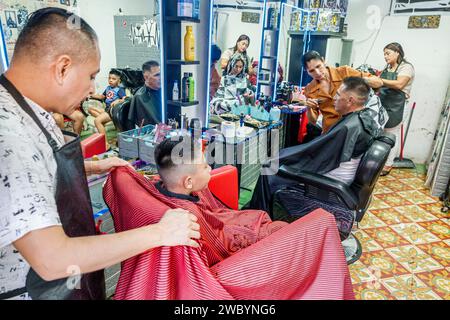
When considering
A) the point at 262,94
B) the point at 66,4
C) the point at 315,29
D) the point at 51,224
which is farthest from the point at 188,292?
the point at 315,29

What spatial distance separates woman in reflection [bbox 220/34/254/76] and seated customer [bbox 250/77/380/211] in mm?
1156

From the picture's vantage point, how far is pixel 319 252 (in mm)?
1120

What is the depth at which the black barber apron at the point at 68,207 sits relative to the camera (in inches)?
32.2

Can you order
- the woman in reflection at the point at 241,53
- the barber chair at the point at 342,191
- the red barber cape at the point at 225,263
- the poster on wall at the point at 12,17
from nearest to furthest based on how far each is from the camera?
the red barber cape at the point at 225,263 → the poster on wall at the point at 12,17 → the barber chair at the point at 342,191 → the woman in reflection at the point at 241,53

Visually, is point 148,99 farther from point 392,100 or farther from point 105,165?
point 392,100

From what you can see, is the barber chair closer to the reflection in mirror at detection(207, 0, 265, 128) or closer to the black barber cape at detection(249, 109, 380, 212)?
the black barber cape at detection(249, 109, 380, 212)

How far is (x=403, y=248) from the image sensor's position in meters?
2.58

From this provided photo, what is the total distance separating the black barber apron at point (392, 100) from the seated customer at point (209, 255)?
314 centimetres

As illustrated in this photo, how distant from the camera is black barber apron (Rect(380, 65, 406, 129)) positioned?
3.77 m

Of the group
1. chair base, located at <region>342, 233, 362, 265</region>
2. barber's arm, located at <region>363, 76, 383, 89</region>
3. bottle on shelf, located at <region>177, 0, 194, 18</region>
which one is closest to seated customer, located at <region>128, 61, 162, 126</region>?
bottle on shelf, located at <region>177, 0, 194, 18</region>

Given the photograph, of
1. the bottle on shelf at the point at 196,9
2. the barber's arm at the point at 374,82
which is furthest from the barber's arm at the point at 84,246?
the barber's arm at the point at 374,82

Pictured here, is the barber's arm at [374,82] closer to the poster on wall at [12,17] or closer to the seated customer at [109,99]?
the seated customer at [109,99]

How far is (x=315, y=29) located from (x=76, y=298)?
460cm

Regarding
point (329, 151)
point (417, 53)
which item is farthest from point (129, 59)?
point (417, 53)
